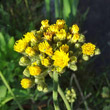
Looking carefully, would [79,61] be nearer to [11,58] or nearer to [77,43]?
[11,58]

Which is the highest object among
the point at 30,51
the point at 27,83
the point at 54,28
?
the point at 54,28

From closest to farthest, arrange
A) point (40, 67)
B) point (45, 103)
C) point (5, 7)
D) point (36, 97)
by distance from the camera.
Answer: point (40, 67), point (36, 97), point (45, 103), point (5, 7)

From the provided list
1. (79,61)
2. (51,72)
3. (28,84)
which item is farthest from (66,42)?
(79,61)

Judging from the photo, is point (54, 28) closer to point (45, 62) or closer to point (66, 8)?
point (45, 62)

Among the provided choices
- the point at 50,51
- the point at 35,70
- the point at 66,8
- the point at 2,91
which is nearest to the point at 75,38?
the point at 50,51

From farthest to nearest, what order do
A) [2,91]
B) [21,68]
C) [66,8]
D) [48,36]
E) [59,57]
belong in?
[66,8] < [21,68] < [2,91] < [48,36] < [59,57]

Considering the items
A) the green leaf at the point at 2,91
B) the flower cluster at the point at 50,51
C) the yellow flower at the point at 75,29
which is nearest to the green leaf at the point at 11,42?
the green leaf at the point at 2,91

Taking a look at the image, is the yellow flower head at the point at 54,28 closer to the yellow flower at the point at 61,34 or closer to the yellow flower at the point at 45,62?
the yellow flower at the point at 61,34

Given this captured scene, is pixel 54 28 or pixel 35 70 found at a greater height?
pixel 54 28
